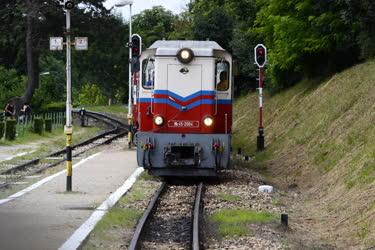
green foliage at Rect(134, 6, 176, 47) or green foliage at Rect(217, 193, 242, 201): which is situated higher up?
green foliage at Rect(134, 6, 176, 47)

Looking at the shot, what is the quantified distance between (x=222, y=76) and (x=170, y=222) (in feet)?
22.4

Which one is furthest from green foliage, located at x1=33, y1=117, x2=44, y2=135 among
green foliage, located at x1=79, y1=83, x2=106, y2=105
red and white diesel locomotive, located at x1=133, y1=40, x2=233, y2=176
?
green foliage, located at x1=79, y1=83, x2=106, y2=105

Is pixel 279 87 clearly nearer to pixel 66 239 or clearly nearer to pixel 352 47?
pixel 352 47

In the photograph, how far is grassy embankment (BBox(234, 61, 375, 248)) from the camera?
1260 cm

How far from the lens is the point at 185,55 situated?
18.8 m

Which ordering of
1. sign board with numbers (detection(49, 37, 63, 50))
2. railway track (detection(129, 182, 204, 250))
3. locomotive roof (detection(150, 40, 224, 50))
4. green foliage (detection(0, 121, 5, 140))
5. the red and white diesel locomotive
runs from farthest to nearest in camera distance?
green foliage (detection(0, 121, 5, 140)) < locomotive roof (detection(150, 40, 224, 50)) < the red and white diesel locomotive < sign board with numbers (detection(49, 37, 63, 50)) < railway track (detection(129, 182, 204, 250))

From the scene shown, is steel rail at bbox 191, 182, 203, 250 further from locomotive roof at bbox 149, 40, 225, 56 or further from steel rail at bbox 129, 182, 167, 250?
locomotive roof at bbox 149, 40, 225, 56

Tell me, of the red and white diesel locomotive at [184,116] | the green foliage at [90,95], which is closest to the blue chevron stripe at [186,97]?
the red and white diesel locomotive at [184,116]

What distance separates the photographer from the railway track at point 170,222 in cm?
1128

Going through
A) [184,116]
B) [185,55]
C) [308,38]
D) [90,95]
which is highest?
[308,38]

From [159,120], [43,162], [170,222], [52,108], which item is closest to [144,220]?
[170,222]

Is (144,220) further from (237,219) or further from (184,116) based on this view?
(184,116)

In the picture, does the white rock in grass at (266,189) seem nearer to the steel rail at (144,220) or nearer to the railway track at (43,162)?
the steel rail at (144,220)

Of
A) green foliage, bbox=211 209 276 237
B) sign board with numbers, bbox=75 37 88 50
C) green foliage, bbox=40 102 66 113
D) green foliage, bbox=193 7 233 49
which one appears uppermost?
green foliage, bbox=193 7 233 49
